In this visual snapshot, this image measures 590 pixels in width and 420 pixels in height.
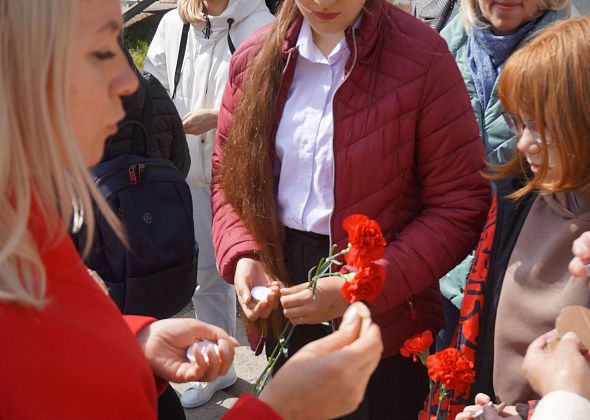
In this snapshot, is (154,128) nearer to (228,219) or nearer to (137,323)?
→ (228,219)

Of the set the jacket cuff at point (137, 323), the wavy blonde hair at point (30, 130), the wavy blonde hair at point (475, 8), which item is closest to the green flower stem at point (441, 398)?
the jacket cuff at point (137, 323)

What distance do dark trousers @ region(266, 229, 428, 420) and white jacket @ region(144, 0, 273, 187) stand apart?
1111 millimetres

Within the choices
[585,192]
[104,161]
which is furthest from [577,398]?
[104,161]

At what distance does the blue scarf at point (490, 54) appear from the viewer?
2.69 m

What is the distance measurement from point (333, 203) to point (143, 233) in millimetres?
672

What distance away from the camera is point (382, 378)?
2271mm

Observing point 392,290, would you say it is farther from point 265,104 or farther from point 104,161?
point 104,161

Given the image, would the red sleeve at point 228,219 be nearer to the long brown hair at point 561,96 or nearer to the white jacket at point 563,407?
the long brown hair at point 561,96

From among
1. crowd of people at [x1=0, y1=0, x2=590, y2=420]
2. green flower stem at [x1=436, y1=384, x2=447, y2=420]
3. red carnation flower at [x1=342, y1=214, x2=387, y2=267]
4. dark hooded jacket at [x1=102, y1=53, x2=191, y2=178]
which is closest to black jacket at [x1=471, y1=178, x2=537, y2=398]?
crowd of people at [x1=0, y1=0, x2=590, y2=420]

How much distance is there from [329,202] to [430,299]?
454 mm

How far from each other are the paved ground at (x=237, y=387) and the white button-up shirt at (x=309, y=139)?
1491mm

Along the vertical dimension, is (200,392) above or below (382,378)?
below

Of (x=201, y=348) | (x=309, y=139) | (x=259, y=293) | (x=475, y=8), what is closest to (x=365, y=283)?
(x=201, y=348)

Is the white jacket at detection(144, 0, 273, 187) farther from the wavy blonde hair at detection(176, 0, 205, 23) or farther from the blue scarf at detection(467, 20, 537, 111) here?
the blue scarf at detection(467, 20, 537, 111)
